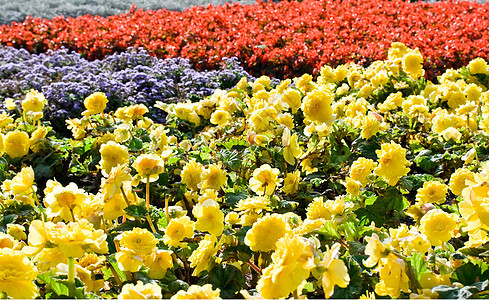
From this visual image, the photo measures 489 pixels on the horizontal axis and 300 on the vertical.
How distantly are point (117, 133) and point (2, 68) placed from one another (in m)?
2.64

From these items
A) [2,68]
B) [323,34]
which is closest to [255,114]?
[2,68]

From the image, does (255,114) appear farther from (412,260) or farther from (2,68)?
(2,68)

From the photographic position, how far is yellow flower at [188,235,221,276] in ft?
4.33

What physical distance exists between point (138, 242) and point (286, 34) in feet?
13.7

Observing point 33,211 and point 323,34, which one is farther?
point 323,34

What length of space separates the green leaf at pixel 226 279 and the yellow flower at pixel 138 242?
0.19 meters

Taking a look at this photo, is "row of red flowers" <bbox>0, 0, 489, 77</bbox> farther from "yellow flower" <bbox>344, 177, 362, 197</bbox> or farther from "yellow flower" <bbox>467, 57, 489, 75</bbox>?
"yellow flower" <bbox>344, 177, 362, 197</bbox>

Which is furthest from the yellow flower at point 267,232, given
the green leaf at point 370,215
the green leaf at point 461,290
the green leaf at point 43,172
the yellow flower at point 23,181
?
the green leaf at point 43,172

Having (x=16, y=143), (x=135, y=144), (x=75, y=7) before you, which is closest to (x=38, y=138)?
(x=16, y=143)

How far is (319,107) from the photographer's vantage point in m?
2.02

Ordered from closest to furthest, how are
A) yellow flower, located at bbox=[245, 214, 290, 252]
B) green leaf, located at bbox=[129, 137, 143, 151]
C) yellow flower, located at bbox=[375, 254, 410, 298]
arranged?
yellow flower, located at bbox=[375, 254, 410, 298], yellow flower, located at bbox=[245, 214, 290, 252], green leaf, located at bbox=[129, 137, 143, 151]

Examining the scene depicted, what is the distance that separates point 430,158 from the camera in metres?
2.30

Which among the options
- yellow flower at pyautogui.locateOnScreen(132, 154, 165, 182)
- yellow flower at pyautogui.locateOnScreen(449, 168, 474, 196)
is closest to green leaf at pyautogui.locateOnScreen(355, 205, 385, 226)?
yellow flower at pyautogui.locateOnScreen(449, 168, 474, 196)

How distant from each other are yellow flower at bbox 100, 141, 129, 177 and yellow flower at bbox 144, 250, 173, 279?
42 centimetres
